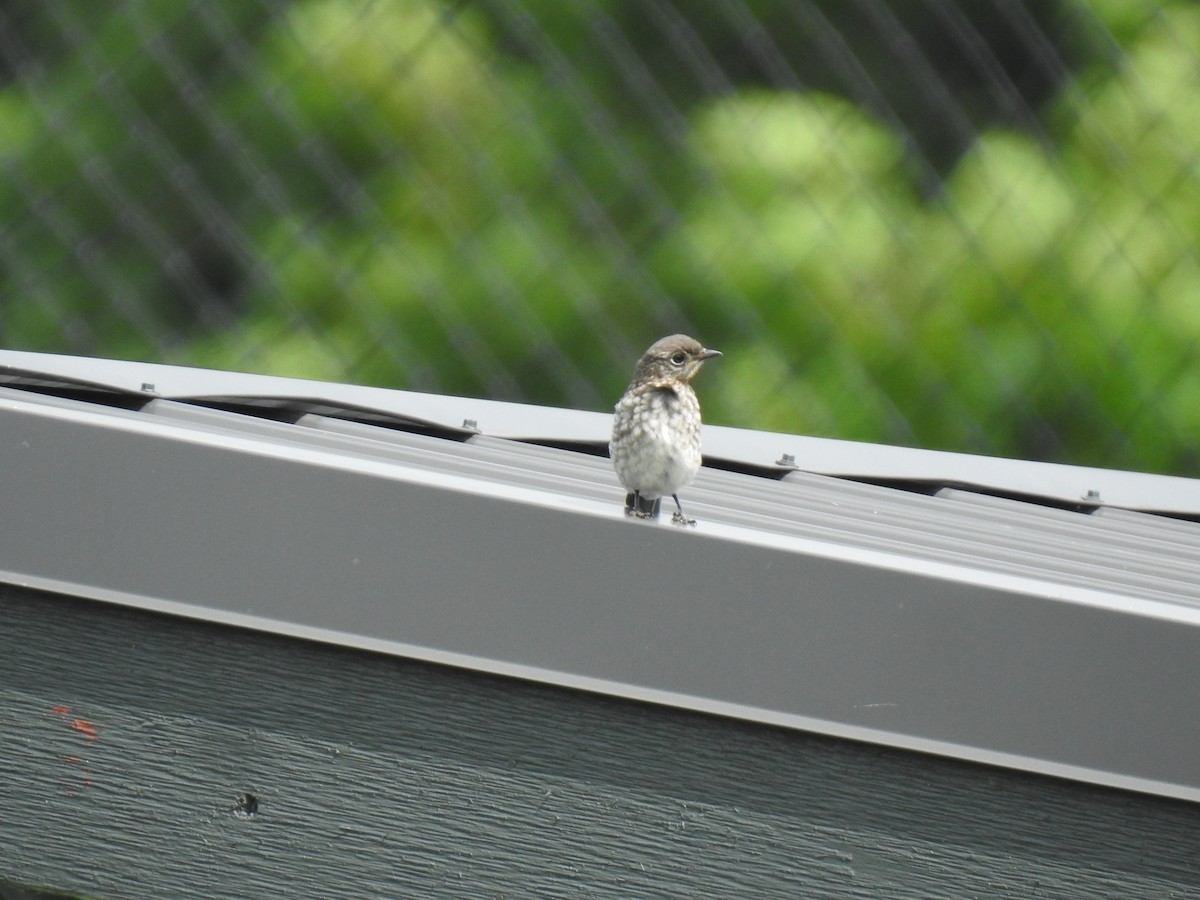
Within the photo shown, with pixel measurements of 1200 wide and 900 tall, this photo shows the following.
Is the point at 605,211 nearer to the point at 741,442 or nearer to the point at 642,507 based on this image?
the point at 741,442

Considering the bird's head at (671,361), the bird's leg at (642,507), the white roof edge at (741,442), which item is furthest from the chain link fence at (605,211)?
the bird's leg at (642,507)

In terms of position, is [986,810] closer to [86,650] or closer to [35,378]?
[86,650]

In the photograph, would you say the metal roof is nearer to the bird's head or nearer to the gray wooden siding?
the gray wooden siding

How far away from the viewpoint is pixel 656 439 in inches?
38.2

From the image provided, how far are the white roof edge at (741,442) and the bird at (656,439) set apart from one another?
0.77 ft

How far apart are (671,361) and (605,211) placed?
101 inches

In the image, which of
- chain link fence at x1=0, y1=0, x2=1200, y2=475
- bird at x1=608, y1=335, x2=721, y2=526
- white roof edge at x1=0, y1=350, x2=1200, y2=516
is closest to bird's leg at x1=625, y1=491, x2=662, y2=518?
bird at x1=608, y1=335, x2=721, y2=526

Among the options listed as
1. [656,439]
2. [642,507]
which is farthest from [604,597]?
[656,439]

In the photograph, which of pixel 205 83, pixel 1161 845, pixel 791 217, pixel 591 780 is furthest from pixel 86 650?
pixel 205 83

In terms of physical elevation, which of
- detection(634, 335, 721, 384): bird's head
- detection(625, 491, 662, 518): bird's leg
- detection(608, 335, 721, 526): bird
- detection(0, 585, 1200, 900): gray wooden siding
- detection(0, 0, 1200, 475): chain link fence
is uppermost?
detection(0, 0, 1200, 475): chain link fence

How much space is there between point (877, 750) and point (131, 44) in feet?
12.1

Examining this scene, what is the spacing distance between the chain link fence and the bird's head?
7.07ft

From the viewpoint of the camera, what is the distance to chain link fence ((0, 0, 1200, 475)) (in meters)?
3.52

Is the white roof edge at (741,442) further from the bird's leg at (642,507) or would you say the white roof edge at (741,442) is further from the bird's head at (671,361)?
the bird's leg at (642,507)
